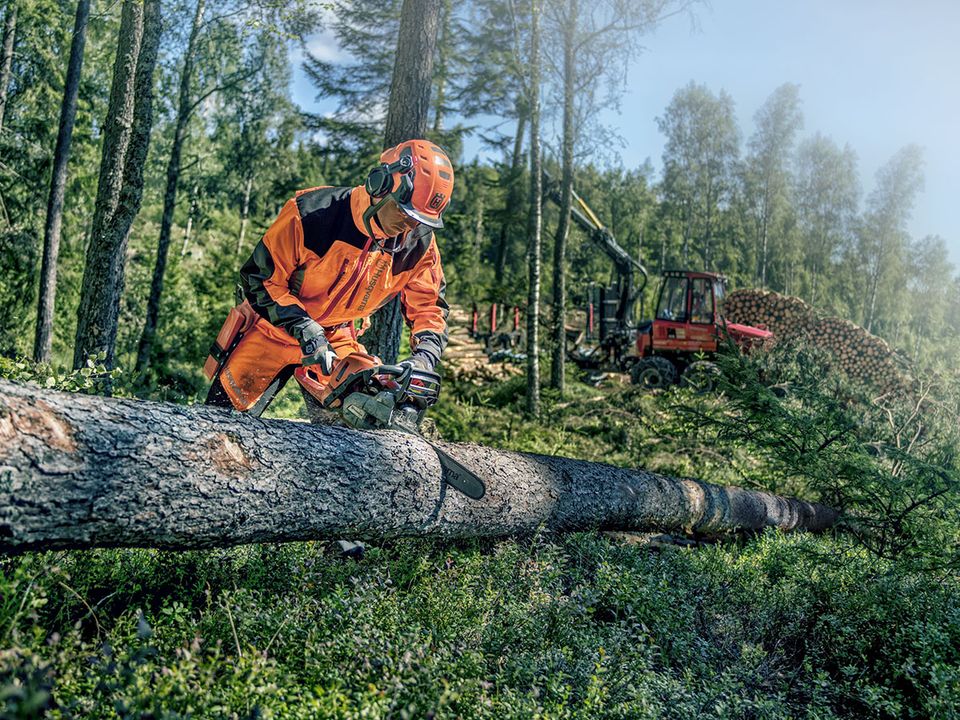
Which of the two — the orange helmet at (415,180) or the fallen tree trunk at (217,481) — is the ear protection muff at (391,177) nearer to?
the orange helmet at (415,180)

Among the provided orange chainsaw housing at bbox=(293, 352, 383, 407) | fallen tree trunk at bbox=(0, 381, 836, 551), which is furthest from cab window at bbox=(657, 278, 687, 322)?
orange chainsaw housing at bbox=(293, 352, 383, 407)

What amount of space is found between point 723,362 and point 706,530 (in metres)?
1.58

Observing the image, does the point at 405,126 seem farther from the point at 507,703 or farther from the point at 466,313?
the point at 466,313

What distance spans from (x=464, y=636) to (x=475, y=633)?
0.15 ft

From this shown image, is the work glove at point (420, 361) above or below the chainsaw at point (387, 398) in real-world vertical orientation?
above

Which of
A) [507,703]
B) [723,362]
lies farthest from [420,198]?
[723,362]

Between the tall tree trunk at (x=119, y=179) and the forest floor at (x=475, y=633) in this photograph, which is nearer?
the forest floor at (x=475, y=633)

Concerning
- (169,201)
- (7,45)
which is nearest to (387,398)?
(169,201)

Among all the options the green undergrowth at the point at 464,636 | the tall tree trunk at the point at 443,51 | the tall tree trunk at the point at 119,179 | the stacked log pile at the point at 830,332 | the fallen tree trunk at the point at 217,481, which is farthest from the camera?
Result: the tall tree trunk at the point at 443,51

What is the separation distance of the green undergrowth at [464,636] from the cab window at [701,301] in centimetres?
1058

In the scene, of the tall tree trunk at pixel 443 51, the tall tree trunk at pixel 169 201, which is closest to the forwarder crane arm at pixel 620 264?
the tall tree trunk at pixel 443 51

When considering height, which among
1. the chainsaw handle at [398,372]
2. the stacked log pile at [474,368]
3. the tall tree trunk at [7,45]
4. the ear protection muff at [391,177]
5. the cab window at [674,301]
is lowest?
the stacked log pile at [474,368]

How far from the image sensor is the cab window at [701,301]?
14.6 metres

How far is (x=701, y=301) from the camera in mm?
14664
